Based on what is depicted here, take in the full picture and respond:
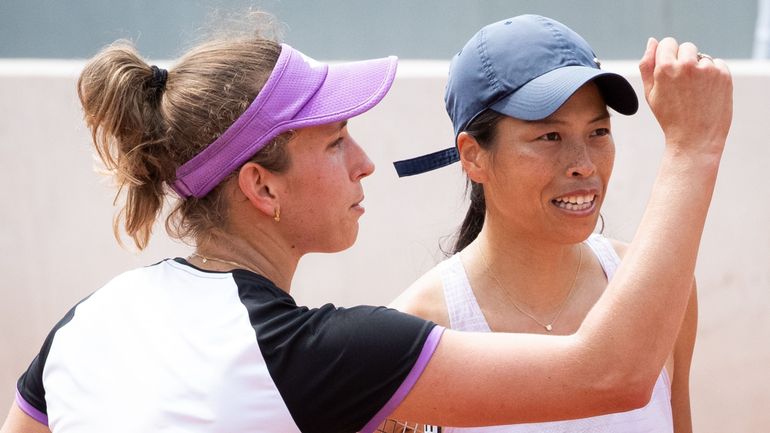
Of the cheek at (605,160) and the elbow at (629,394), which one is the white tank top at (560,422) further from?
the elbow at (629,394)

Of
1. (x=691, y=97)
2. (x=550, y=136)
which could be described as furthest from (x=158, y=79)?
(x=691, y=97)

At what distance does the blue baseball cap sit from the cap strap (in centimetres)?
13

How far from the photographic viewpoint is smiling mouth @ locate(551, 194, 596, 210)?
240cm

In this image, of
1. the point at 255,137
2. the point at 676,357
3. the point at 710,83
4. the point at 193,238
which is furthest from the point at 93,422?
the point at 676,357

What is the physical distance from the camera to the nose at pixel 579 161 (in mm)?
2359

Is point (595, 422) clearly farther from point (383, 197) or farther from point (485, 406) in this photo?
point (383, 197)

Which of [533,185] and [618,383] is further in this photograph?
[533,185]

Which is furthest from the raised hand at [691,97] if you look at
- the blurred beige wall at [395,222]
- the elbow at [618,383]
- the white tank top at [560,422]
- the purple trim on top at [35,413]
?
the blurred beige wall at [395,222]

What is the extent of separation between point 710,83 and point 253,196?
84 centimetres

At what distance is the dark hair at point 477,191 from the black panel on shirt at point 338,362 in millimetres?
825

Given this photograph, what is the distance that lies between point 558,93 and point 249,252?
2.53 feet

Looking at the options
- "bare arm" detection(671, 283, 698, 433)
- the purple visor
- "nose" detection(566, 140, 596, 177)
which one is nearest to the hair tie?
the purple visor

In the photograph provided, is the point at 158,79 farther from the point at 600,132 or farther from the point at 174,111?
the point at 600,132

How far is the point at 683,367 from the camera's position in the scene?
2666 mm
